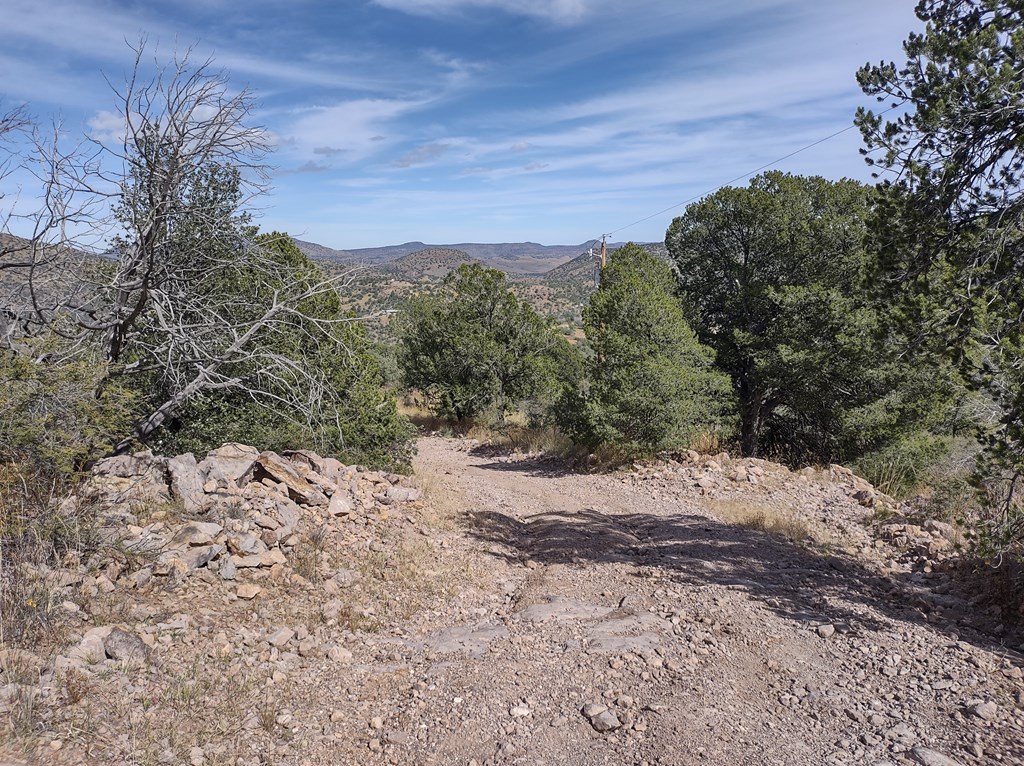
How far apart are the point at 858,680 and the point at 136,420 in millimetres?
7495

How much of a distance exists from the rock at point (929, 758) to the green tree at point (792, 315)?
28.1ft

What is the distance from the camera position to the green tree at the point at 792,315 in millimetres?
12102

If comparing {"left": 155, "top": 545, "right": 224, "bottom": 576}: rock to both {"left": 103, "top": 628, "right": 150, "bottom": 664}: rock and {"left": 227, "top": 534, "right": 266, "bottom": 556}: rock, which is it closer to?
{"left": 227, "top": 534, "right": 266, "bottom": 556}: rock

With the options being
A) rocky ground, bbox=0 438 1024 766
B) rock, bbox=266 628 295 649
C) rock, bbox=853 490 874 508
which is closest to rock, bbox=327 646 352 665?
rocky ground, bbox=0 438 1024 766

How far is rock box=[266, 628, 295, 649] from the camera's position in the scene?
4.69 metres

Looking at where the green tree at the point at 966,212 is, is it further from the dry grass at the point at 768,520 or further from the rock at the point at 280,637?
the rock at the point at 280,637

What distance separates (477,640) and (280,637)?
1504mm

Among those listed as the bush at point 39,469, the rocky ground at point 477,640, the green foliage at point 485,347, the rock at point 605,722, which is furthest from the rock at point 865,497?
the green foliage at point 485,347

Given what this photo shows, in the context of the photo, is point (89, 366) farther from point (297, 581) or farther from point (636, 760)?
point (636, 760)

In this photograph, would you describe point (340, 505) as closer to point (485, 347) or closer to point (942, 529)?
point (942, 529)

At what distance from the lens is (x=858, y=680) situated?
4.20 m

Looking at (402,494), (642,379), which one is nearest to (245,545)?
(402,494)

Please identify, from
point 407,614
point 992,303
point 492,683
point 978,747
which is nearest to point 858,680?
point 978,747

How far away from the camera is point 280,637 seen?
4.73m
